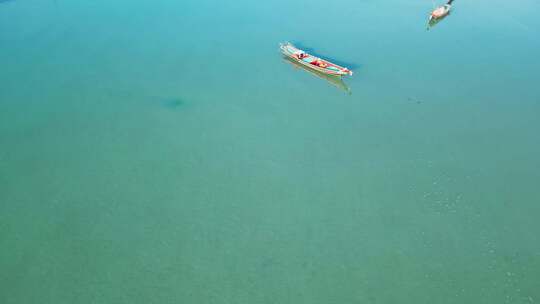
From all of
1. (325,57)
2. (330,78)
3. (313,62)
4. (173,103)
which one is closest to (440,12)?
(325,57)

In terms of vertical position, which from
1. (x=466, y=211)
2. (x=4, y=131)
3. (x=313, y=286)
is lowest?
(x=4, y=131)

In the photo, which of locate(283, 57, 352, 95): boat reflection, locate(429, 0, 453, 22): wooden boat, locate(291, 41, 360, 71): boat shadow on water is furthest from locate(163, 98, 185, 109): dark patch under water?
locate(429, 0, 453, 22): wooden boat

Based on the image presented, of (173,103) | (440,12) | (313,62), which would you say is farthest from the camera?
(440,12)

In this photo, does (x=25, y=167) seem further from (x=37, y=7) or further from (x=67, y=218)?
(x=37, y=7)

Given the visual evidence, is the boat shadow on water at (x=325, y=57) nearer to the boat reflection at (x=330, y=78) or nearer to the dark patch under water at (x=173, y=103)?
the boat reflection at (x=330, y=78)

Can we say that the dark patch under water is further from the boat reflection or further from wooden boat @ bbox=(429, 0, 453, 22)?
wooden boat @ bbox=(429, 0, 453, 22)

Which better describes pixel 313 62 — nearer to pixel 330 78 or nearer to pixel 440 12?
pixel 330 78

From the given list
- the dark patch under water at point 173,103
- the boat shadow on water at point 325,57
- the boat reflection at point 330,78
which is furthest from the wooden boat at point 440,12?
the dark patch under water at point 173,103

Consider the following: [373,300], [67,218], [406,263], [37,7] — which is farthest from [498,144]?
[37,7]
